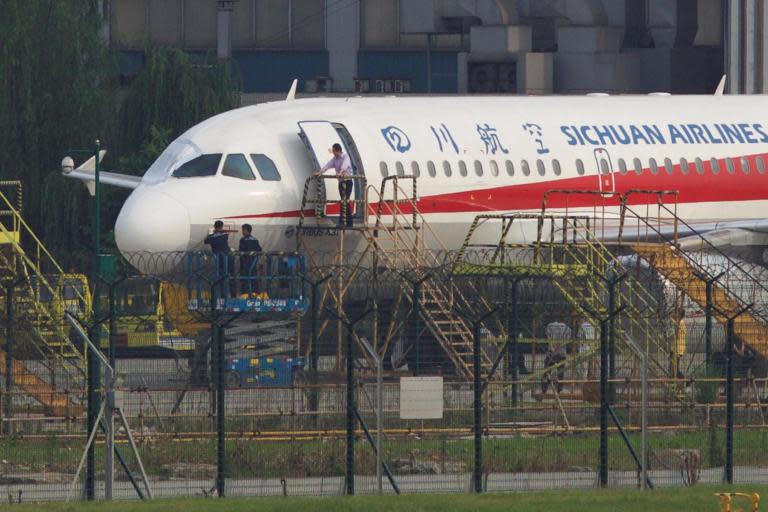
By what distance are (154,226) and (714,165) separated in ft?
40.2

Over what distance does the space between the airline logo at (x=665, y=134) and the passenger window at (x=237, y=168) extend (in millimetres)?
6952

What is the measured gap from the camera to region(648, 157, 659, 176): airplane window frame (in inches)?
1607

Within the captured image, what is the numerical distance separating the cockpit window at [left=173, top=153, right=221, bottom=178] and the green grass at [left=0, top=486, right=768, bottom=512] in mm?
16378

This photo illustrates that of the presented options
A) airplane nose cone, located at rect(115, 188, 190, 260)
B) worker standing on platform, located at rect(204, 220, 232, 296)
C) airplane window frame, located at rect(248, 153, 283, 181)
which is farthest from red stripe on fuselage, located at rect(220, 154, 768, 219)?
airplane nose cone, located at rect(115, 188, 190, 260)

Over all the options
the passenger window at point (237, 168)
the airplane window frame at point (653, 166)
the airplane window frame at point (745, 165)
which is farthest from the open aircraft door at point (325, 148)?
the airplane window frame at point (745, 165)

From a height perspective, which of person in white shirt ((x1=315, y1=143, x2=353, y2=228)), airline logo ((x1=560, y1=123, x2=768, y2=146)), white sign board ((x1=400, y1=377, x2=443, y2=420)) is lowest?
white sign board ((x1=400, y1=377, x2=443, y2=420))

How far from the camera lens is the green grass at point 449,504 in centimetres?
2020

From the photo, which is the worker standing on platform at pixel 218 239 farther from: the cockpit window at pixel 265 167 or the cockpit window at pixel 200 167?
the cockpit window at pixel 265 167

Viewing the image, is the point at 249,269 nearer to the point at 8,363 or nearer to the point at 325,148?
the point at 325,148

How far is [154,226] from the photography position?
35.4m

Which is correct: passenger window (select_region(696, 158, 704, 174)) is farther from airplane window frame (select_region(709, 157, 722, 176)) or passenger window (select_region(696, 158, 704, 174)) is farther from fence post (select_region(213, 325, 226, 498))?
fence post (select_region(213, 325, 226, 498))

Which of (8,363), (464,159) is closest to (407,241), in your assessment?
(464,159)

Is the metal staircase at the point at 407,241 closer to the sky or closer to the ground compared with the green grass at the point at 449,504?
closer to the sky

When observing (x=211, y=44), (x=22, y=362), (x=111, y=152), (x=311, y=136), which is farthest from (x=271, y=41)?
(x=22, y=362)
